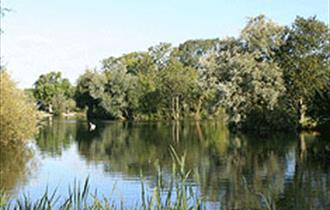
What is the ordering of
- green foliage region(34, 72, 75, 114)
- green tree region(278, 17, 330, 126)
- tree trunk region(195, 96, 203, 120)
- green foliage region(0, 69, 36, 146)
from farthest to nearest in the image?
green foliage region(34, 72, 75, 114), tree trunk region(195, 96, 203, 120), green tree region(278, 17, 330, 126), green foliage region(0, 69, 36, 146)

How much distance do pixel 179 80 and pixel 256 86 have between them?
31.1 m

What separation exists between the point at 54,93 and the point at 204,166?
7791 cm

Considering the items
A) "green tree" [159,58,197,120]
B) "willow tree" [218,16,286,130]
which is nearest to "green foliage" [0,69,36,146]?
"willow tree" [218,16,286,130]

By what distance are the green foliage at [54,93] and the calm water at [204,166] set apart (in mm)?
55563

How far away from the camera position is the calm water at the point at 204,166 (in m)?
18.6

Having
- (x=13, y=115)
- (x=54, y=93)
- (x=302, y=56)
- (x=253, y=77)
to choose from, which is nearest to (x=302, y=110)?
(x=302, y=56)

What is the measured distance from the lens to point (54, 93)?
101m

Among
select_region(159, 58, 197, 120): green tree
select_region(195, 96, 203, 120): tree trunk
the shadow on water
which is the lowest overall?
the shadow on water

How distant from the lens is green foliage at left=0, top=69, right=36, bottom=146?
3122cm

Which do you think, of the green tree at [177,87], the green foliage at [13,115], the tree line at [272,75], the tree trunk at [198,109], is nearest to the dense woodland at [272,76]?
the tree line at [272,75]

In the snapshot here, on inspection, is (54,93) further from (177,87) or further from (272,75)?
(272,75)

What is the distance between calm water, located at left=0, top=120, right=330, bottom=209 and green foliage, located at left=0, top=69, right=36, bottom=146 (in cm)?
102

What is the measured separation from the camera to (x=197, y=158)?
96.5 ft

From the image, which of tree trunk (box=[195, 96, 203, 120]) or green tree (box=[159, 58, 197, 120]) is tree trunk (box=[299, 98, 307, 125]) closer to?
green tree (box=[159, 58, 197, 120])
